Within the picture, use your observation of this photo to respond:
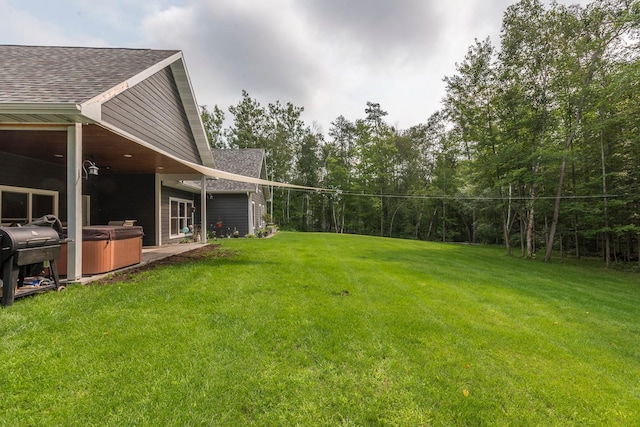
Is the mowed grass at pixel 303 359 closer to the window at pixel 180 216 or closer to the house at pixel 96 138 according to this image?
the house at pixel 96 138

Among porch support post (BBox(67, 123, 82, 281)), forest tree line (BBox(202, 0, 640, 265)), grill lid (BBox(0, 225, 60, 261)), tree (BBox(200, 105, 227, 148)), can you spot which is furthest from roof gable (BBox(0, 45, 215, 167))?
tree (BBox(200, 105, 227, 148))

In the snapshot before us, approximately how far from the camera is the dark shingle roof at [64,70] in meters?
4.13

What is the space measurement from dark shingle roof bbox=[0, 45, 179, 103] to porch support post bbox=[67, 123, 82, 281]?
54 centimetres

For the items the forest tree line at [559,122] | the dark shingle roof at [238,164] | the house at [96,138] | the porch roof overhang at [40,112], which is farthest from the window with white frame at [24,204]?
the forest tree line at [559,122]

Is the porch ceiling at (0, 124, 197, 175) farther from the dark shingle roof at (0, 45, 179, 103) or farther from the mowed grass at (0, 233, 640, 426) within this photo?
the mowed grass at (0, 233, 640, 426)

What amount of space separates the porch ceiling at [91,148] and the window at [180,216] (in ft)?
8.79

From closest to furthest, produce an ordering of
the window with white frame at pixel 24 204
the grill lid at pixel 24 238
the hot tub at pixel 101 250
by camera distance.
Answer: the grill lid at pixel 24 238 → the hot tub at pixel 101 250 → the window with white frame at pixel 24 204

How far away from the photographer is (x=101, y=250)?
482 centimetres

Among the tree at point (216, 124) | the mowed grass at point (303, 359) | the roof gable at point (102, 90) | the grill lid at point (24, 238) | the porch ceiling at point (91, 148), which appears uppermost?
the tree at point (216, 124)

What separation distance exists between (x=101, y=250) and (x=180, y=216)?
23.0 ft

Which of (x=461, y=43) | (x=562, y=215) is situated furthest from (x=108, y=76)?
(x=562, y=215)

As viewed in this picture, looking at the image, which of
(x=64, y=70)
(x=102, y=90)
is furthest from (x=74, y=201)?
(x=64, y=70)

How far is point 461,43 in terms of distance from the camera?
44.8ft

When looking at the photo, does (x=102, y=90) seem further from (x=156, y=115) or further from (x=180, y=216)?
(x=180, y=216)
